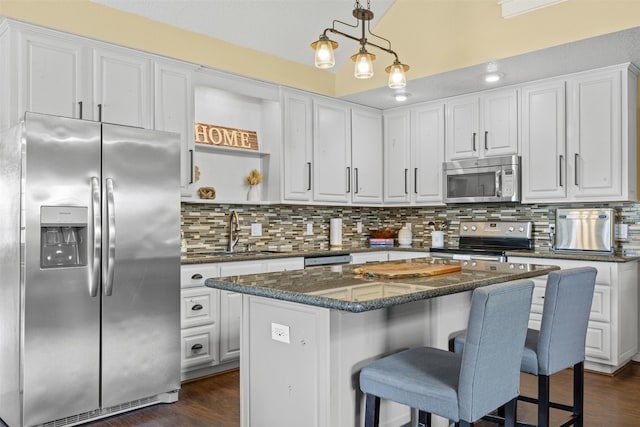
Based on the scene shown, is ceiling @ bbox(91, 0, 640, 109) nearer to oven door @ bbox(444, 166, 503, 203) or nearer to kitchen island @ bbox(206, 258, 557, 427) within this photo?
oven door @ bbox(444, 166, 503, 203)

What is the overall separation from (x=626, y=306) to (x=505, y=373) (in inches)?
106

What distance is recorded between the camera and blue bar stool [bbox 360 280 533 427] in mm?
1842

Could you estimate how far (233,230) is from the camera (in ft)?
15.8

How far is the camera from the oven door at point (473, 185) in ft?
16.0

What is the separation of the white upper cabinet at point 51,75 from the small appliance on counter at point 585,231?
393 cm

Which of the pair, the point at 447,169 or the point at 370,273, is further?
the point at 447,169

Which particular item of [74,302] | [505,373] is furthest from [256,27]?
[505,373]

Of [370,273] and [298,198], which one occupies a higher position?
[298,198]

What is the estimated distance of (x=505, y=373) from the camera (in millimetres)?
2021

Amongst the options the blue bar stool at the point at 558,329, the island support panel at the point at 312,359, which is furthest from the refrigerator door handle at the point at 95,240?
the blue bar stool at the point at 558,329

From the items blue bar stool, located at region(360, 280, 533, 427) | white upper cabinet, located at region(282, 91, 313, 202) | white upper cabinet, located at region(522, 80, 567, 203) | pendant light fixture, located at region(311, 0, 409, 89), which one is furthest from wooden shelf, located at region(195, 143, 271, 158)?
blue bar stool, located at region(360, 280, 533, 427)

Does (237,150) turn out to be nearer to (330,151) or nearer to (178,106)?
(178,106)

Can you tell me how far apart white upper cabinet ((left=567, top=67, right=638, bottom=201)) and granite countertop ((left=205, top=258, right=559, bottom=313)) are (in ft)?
5.97

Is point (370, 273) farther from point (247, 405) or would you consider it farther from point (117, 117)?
point (117, 117)
